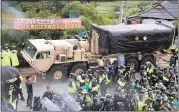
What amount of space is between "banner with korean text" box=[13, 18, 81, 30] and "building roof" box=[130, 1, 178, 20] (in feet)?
4.88

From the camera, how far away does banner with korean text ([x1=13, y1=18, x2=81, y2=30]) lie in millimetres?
6718

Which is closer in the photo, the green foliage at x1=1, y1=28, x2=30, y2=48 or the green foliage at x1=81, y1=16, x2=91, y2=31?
the green foliage at x1=1, y1=28, x2=30, y2=48

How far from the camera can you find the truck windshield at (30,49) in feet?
23.0

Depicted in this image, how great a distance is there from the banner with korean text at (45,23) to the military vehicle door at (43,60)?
55 cm

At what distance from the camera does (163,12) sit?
7.79 m

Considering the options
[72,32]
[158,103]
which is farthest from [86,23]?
[158,103]

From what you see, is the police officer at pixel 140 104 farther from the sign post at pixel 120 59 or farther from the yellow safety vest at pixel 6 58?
the yellow safety vest at pixel 6 58

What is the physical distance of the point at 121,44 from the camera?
767 centimetres

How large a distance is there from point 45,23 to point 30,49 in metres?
0.59

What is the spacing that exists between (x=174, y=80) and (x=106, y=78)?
4.40ft

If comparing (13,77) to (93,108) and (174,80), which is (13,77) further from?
(174,80)

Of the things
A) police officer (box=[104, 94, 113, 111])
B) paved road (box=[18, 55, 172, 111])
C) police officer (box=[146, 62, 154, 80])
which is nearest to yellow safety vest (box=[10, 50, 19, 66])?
paved road (box=[18, 55, 172, 111])

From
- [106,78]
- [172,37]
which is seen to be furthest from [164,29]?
[106,78]

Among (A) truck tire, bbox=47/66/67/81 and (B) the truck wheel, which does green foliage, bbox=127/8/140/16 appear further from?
(A) truck tire, bbox=47/66/67/81
